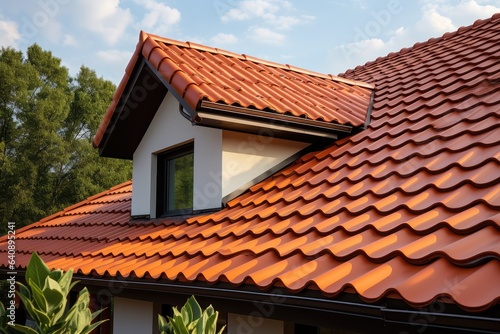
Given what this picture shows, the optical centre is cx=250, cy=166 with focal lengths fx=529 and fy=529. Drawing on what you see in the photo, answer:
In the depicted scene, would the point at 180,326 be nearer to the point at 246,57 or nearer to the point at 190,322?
the point at 190,322

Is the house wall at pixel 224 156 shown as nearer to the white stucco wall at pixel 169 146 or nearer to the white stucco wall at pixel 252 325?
the white stucco wall at pixel 169 146

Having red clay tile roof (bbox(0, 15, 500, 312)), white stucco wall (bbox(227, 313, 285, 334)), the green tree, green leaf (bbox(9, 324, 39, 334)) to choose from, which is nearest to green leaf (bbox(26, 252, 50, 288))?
green leaf (bbox(9, 324, 39, 334))

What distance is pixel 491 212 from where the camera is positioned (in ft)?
10.1

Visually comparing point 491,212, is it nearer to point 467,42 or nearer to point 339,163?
point 339,163

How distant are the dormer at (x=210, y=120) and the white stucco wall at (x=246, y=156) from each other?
11 mm

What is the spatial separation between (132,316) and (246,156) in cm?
225

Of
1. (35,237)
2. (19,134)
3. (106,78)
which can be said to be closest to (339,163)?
(35,237)

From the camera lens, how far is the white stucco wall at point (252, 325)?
4.12 meters

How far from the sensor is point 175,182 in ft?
22.6

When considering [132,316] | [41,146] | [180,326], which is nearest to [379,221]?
[180,326]

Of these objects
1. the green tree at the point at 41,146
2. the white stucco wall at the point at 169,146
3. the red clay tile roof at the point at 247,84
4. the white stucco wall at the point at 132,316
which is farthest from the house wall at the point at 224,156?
the green tree at the point at 41,146

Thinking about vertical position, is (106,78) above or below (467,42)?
above

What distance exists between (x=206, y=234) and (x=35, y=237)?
466cm

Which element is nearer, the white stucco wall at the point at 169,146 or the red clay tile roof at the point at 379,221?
the red clay tile roof at the point at 379,221
